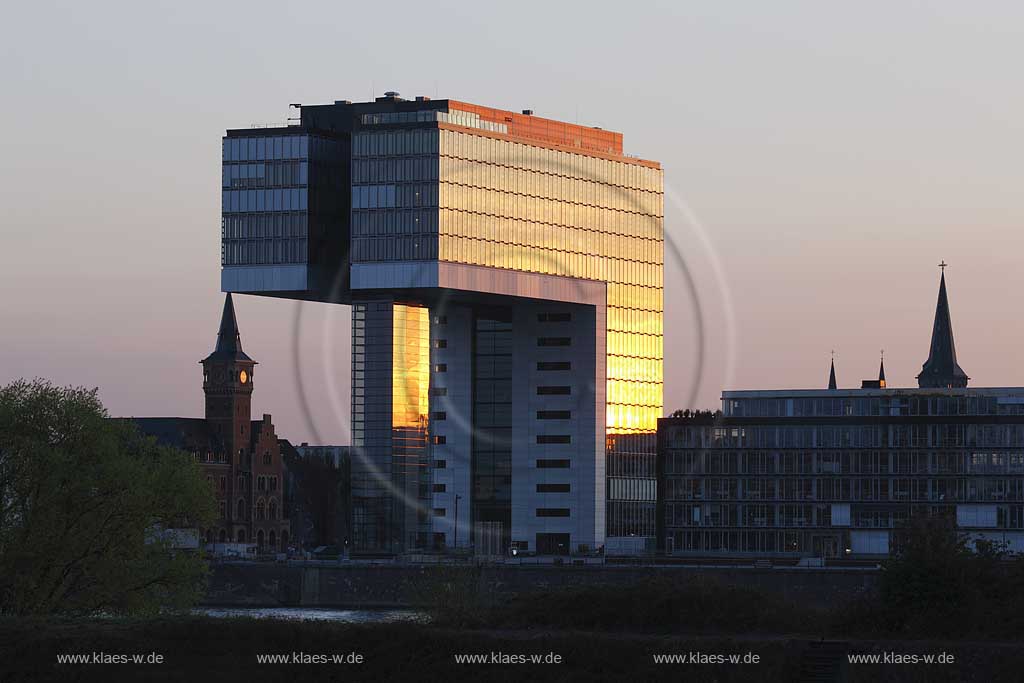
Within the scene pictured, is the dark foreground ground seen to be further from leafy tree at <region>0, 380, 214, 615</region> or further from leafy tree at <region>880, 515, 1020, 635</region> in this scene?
leafy tree at <region>0, 380, 214, 615</region>

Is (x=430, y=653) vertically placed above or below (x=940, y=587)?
below

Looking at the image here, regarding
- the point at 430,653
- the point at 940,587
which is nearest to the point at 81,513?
the point at 430,653

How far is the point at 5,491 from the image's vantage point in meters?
105

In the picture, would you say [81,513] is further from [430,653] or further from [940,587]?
[940,587]

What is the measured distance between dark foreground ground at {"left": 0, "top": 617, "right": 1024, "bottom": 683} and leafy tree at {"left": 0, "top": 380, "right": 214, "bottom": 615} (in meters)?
16.9

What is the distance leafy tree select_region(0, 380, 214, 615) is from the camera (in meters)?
102

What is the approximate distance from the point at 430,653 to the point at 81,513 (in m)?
30.2

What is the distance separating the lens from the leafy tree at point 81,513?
101625mm

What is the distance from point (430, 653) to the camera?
3135 inches

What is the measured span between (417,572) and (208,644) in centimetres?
11406

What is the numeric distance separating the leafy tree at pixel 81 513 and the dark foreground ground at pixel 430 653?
55.5ft

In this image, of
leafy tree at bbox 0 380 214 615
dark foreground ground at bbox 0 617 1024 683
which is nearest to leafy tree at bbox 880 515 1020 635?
dark foreground ground at bbox 0 617 1024 683

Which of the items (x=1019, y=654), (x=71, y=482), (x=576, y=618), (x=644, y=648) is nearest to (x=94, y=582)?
(x=71, y=482)

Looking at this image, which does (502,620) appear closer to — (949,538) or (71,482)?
(949,538)
